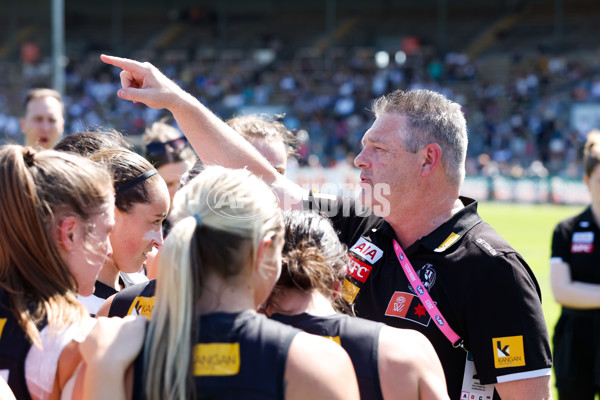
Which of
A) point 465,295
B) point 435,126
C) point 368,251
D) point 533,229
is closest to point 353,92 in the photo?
point 533,229

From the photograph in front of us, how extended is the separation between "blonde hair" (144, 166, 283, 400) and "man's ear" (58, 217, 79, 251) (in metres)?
0.36

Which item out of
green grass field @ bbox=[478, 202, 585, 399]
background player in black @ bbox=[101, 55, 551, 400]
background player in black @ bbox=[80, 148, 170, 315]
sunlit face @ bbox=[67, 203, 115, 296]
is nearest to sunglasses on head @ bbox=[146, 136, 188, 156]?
background player in black @ bbox=[80, 148, 170, 315]

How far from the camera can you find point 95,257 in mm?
2219

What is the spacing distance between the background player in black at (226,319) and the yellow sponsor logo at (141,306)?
0.54m

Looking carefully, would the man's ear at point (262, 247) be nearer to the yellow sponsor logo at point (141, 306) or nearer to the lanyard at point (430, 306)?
the yellow sponsor logo at point (141, 306)

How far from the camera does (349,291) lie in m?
2.93

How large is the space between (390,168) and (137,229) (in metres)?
1.14

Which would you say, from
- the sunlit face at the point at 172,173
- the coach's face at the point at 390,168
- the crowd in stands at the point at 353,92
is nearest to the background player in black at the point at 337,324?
the coach's face at the point at 390,168

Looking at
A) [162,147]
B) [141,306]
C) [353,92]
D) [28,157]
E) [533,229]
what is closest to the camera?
[28,157]

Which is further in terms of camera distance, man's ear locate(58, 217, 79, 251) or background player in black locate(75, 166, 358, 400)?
man's ear locate(58, 217, 79, 251)

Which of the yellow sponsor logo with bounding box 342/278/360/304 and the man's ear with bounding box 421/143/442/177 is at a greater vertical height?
the man's ear with bounding box 421/143/442/177

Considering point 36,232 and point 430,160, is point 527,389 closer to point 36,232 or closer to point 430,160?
point 430,160

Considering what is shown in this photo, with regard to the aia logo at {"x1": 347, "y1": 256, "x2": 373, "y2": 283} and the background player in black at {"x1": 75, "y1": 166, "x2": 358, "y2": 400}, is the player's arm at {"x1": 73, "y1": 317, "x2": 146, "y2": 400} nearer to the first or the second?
the background player in black at {"x1": 75, "y1": 166, "x2": 358, "y2": 400}

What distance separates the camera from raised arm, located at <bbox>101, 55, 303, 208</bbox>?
2.71 meters
